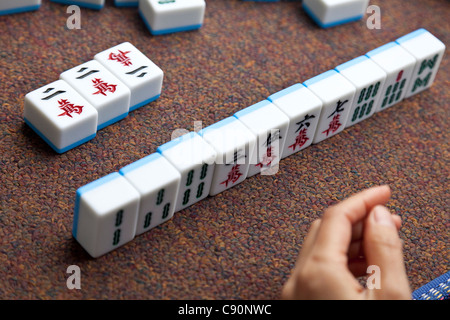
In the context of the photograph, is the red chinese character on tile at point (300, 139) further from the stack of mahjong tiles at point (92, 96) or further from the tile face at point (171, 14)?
the tile face at point (171, 14)

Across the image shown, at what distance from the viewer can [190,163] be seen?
1.25m

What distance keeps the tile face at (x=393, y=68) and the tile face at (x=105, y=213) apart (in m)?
0.68

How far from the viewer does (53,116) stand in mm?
1332

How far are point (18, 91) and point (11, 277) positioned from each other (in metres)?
0.47

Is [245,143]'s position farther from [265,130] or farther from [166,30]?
[166,30]

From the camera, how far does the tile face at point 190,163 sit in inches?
49.3

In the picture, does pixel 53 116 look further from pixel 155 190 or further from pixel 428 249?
pixel 428 249

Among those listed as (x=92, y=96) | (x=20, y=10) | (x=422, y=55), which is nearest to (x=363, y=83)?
(x=422, y=55)

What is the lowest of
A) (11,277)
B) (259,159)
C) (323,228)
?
(11,277)

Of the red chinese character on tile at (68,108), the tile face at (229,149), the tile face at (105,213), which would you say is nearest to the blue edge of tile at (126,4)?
the red chinese character on tile at (68,108)

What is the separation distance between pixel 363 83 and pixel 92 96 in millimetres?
579
